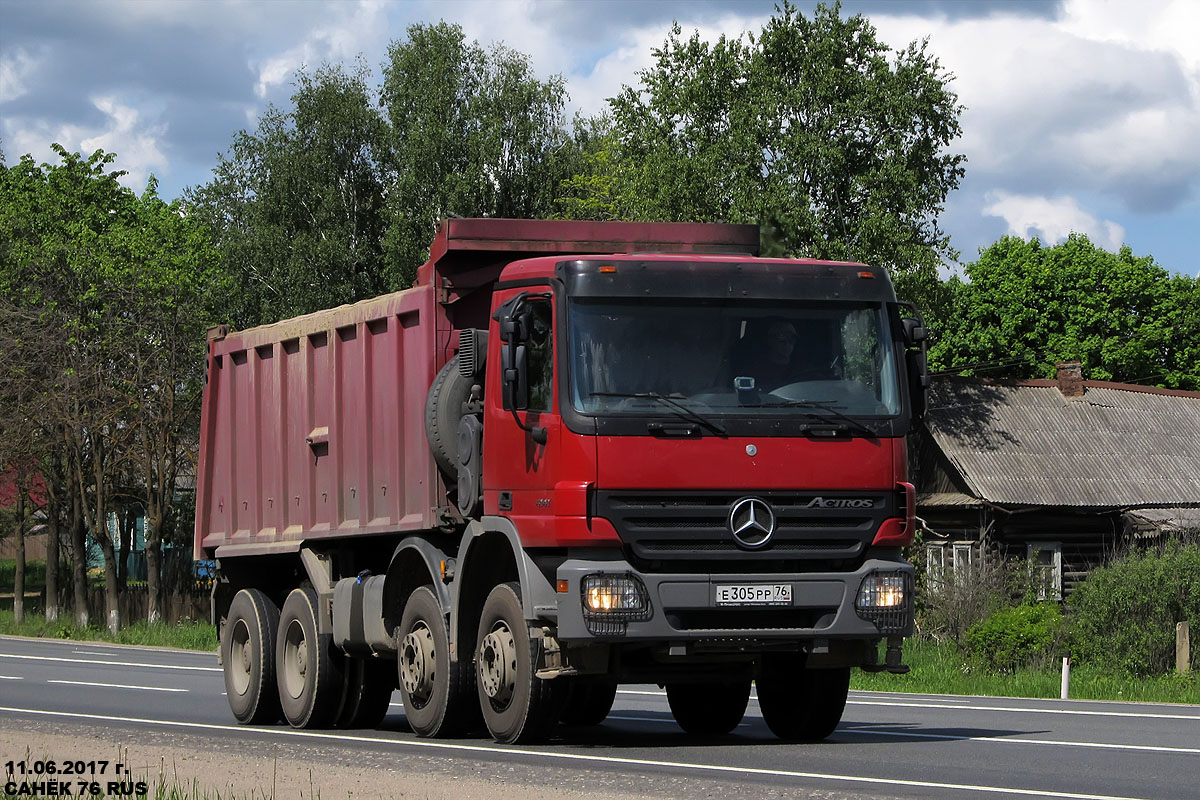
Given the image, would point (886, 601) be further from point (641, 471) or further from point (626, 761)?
point (626, 761)

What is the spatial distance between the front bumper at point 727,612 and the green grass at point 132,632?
28006mm

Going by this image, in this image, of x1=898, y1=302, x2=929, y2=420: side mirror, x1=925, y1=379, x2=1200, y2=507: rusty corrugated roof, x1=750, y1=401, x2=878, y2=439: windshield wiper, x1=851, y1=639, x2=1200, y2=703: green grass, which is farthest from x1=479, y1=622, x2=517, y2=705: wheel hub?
x1=925, y1=379, x2=1200, y2=507: rusty corrugated roof

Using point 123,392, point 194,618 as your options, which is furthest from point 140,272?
point 194,618

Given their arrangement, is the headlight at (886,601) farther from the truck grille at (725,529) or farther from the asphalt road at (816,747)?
the asphalt road at (816,747)

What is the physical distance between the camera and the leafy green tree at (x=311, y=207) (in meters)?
58.7

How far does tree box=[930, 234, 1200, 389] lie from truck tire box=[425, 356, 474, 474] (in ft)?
182

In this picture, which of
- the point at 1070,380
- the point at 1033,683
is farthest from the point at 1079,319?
the point at 1033,683

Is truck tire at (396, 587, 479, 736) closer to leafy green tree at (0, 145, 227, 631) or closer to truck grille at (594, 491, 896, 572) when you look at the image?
truck grille at (594, 491, 896, 572)

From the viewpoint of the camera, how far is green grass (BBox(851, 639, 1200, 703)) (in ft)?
74.2

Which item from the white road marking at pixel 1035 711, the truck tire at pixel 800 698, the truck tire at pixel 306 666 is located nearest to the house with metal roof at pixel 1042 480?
the white road marking at pixel 1035 711

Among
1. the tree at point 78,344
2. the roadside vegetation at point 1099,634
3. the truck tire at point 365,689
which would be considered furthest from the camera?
the tree at point 78,344

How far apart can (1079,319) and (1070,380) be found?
57.3ft

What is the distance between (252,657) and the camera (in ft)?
55.4
